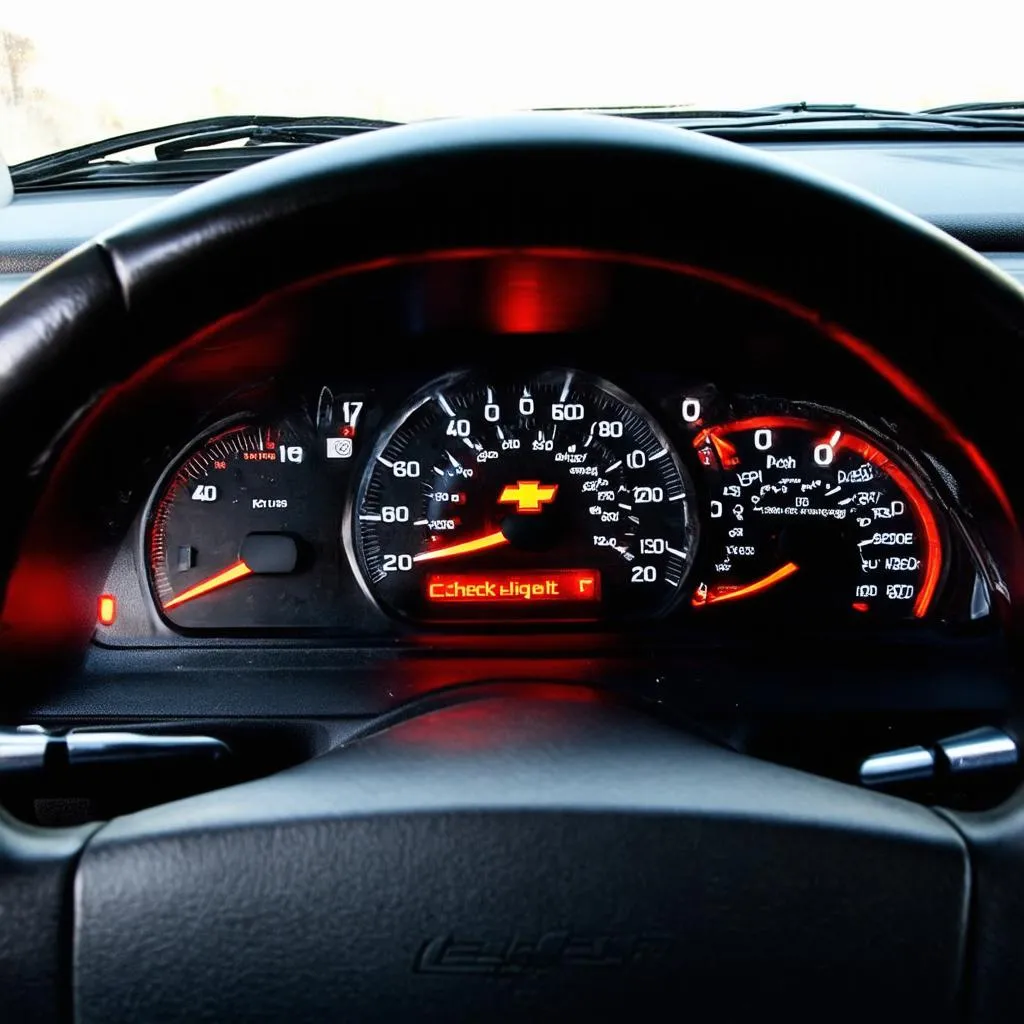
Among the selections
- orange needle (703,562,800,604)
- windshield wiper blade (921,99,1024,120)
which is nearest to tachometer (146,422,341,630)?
orange needle (703,562,800,604)

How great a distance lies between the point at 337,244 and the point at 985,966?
999 mm

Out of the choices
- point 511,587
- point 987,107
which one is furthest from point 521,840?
point 987,107

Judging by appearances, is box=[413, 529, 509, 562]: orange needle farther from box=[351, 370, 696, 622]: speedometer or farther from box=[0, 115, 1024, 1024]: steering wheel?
box=[0, 115, 1024, 1024]: steering wheel

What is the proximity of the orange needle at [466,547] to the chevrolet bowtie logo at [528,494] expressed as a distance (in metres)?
0.06

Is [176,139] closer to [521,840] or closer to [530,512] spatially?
[530,512]

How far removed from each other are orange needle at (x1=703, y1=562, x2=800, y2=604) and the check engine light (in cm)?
22

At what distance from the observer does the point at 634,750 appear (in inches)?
65.4

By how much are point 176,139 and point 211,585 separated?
3.23 ft

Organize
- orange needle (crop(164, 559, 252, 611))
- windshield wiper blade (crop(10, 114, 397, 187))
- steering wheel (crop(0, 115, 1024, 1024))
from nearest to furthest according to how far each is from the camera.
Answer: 1. steering wheel (crop(0, 115, 1024, 1024))
2. orange needle (crop(164, 559, 252, 611))
3. windshield wiper blade (crop(10, 114, 397, 187))

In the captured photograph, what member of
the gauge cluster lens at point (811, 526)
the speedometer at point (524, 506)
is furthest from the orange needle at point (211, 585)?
the gauge cluster lens at point (811, 526)

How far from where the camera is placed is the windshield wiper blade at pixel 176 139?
9.19 ft

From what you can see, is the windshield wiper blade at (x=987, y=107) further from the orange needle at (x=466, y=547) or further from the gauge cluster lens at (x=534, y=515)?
the orange needle at (x=466, y=547)

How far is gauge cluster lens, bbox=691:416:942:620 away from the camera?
Result: 7.98 ft

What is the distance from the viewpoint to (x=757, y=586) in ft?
8.06
